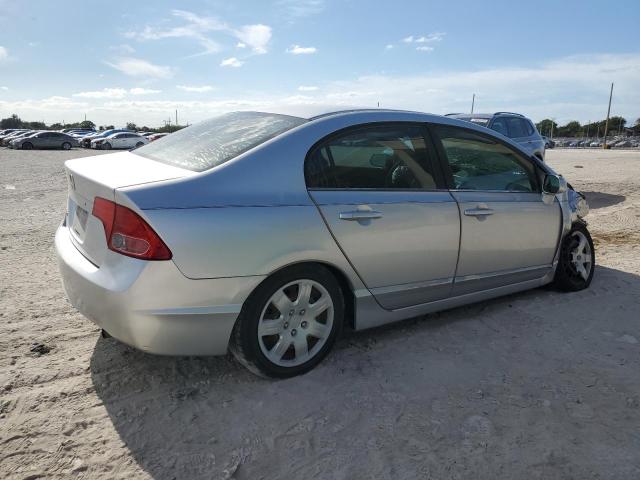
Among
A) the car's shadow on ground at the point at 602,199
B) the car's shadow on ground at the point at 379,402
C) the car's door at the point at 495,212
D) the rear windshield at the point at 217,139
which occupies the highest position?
the rear windshield at the point at 217,139

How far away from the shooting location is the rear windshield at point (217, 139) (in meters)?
3.01

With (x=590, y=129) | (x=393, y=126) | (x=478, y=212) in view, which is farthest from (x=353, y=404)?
(x=590, y=129)

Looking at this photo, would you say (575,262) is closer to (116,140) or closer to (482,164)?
(482,164)

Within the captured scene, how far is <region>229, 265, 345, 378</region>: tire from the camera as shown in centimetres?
286

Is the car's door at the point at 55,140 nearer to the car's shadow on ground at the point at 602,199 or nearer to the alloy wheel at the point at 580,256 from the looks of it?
the car's shadow on ground at the point at 602,199

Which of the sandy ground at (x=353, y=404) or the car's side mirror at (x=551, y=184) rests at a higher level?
the car's side mirror at (x=551, y=184)

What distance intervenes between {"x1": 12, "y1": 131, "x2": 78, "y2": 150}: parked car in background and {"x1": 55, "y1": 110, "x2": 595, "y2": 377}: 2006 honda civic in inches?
1528

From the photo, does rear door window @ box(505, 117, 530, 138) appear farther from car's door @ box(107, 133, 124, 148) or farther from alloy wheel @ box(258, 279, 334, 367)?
car's door @ box(107, 133, 124, 148)

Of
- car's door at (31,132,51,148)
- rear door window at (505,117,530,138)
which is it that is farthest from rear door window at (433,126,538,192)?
car's door at (31,132,51,148)

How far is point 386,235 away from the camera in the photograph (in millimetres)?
3258

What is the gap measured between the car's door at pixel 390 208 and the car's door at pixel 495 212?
0.48 ft

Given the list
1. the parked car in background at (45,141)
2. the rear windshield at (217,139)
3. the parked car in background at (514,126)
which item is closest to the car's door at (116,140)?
the parked car in background at (45,141)

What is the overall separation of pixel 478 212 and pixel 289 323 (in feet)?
5.38

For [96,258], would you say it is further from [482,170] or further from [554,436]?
[482,170]
